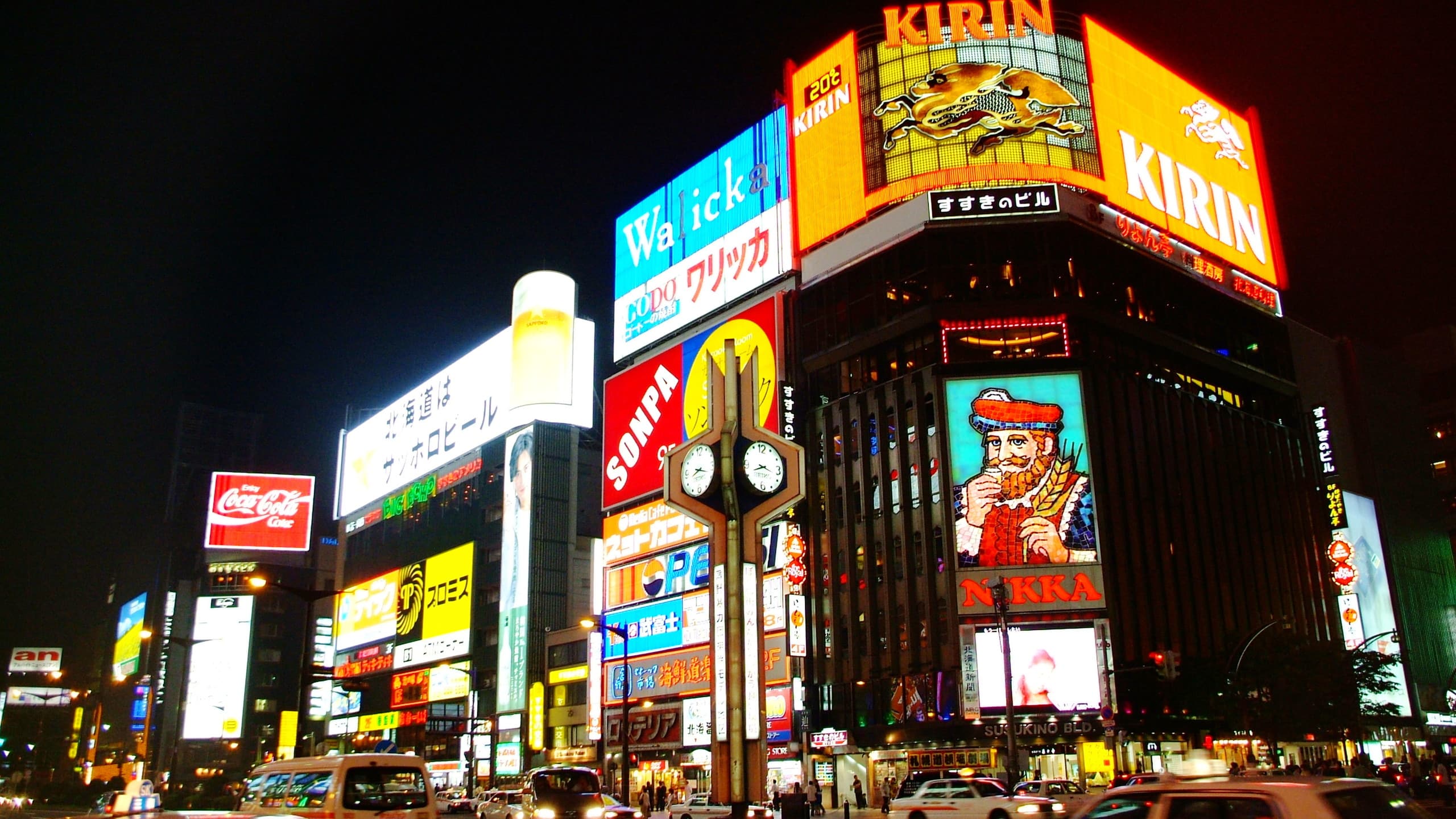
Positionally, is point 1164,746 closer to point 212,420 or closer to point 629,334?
point 629,334

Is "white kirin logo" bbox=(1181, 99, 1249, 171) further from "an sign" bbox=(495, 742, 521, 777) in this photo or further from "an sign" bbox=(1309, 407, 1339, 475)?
"an sign" bbox=(495, 742, 521, 777)

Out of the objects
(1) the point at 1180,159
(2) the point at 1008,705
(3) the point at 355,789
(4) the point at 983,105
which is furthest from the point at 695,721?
(3) the point at 355,789

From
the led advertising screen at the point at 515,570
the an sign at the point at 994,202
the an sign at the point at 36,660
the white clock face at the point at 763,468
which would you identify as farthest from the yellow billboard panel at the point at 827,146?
the an sign at the point at 36,660

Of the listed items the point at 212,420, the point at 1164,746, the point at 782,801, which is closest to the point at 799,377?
the point at 1164,746

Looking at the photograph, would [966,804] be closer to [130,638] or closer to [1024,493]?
[1024,493]

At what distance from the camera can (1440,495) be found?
86562mm

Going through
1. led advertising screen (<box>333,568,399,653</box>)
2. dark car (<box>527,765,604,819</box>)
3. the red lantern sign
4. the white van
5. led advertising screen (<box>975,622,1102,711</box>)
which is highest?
led advertising screen (<box>333,568,399,653</box>)

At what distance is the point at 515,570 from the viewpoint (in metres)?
70.9

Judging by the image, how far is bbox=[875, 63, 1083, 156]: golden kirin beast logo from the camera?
5597cm

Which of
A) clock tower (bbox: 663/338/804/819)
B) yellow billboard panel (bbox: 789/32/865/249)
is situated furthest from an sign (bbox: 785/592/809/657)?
clock tower (bbox: 663/338/804/819)

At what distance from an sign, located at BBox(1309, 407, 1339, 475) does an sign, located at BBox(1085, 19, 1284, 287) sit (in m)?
9.44

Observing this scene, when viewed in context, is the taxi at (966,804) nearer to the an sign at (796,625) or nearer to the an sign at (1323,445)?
the an sign at (796,625)

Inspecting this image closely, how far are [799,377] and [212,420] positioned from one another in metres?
109

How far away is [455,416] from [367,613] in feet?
69.3
